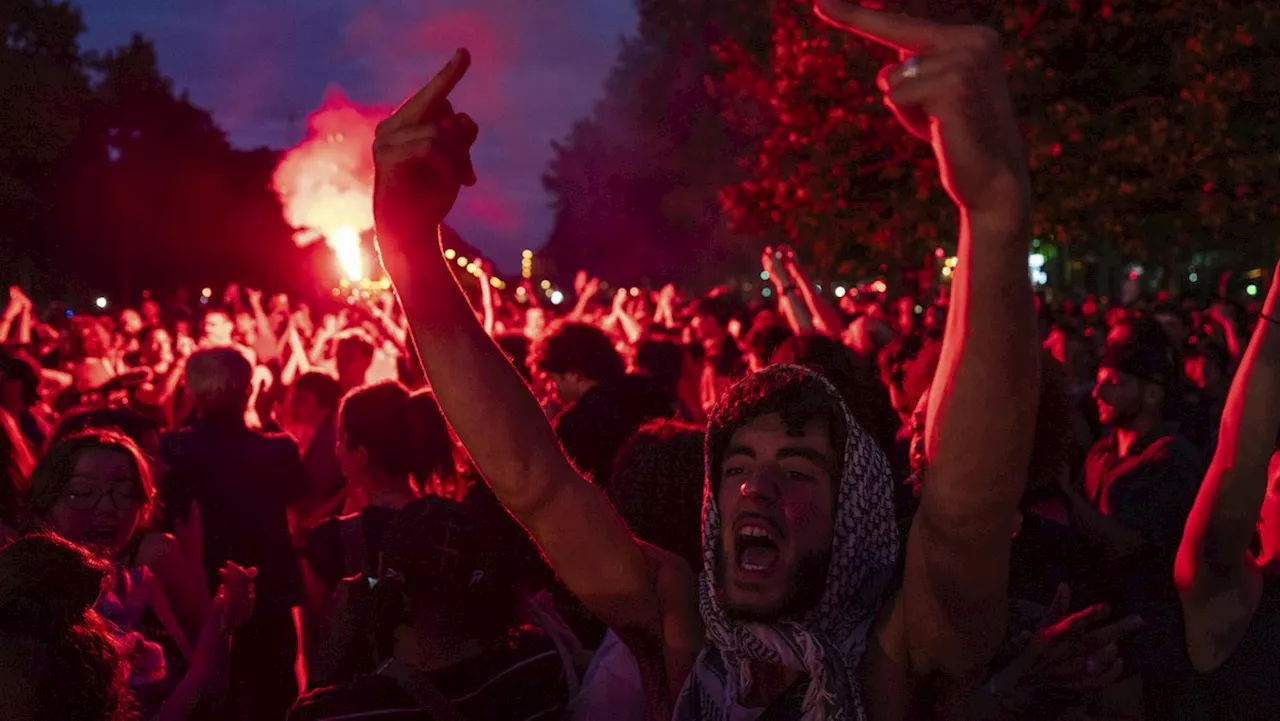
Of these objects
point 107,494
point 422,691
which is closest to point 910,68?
point 422,691

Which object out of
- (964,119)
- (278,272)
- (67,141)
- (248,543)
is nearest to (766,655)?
(964,119)

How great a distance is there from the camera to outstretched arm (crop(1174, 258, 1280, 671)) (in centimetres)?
291

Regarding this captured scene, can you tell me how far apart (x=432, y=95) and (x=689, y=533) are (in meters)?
1.56

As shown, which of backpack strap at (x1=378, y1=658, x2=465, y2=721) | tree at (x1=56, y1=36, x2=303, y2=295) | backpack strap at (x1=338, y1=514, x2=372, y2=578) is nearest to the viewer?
backpack strap at (x1=378, y1=658, x2=465, y2=721)

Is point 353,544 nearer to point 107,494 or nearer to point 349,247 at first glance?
point 107,494

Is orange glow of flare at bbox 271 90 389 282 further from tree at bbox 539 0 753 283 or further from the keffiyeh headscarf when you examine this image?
tree at bbox 539 0 753 283

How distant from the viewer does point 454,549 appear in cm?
332

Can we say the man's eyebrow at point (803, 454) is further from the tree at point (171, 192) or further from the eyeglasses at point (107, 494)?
the tree at point (171, 192)

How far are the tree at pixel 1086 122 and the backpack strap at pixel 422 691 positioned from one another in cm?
1380

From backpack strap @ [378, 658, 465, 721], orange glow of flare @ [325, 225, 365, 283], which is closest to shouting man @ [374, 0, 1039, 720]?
backpack strap @ [378, 658, 465, 721]

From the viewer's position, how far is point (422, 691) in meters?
3.09

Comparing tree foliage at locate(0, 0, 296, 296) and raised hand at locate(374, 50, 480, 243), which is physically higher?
tree foliage at locate(0, 0, 296, 296)

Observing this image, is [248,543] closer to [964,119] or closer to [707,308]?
[964,119]

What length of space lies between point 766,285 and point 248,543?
4889 cm
